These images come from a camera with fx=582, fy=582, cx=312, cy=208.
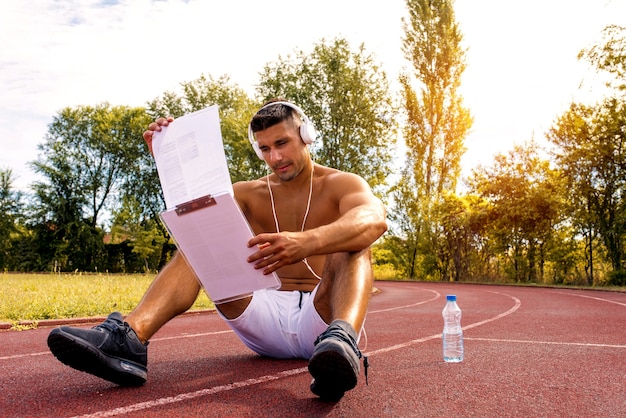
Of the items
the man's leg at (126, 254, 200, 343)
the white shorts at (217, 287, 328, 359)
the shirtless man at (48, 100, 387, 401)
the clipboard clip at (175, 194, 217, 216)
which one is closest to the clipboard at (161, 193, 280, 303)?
the clipboard clip at (175, 194, 217, 216)

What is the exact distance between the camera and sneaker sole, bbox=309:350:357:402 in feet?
7.99

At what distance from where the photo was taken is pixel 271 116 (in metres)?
3.55

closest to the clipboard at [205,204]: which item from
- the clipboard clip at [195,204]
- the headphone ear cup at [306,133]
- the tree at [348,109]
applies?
the clipboard clip at [195,204]

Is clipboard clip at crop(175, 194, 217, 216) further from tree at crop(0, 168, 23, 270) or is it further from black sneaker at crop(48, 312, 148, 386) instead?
tree at crop(0, 168, 23, 270)

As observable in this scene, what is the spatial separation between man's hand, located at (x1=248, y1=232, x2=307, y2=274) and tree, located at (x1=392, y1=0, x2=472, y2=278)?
96.0ft

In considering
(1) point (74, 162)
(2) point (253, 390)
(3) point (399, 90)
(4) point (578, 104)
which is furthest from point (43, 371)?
(1) point (74, 162)

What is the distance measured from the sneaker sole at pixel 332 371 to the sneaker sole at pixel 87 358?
40.2 inches

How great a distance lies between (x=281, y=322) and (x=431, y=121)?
98.1ft

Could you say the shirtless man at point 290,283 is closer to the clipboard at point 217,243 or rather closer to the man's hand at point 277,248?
the man's hand at point 277,248

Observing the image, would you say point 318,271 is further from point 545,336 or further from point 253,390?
point 545,336

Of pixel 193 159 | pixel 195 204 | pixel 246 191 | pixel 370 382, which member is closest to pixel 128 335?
pixel 195 204

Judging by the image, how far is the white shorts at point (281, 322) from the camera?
3.40m

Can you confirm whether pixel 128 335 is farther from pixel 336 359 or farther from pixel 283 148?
pixel 283 148

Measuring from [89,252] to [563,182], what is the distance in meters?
33.5
